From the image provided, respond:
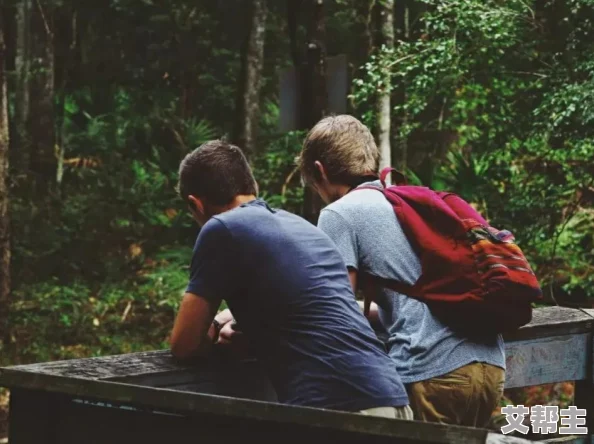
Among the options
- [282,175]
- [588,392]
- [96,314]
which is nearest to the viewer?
[588,392]

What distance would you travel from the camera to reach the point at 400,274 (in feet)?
12.2

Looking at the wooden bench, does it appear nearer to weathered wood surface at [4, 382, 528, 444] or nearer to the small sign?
weathered wood surface at [4, 382, 528, 444]

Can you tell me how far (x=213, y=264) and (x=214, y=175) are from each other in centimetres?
36

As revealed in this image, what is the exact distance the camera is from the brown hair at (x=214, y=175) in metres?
3.56

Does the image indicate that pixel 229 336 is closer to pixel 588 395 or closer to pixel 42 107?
pixel 588 395

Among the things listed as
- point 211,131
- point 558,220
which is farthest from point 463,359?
point 211,131

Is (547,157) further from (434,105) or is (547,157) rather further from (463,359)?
(463,359)

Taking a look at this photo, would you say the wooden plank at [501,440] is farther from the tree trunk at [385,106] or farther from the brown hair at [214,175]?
the tree trunk at [385,106]

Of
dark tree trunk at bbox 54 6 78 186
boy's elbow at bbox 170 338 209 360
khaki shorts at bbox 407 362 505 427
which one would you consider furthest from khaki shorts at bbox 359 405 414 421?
dark tree trunk at bbox 54 6 78 186

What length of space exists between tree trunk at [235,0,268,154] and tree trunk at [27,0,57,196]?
11.7 feet

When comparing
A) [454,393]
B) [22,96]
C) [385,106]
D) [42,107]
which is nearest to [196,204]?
[454,393]

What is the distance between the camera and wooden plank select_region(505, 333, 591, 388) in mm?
4137

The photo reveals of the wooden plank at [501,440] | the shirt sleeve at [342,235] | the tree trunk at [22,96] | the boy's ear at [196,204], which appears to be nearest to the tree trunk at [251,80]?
the tree trunk at [22,96]

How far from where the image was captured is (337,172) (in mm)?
3885
